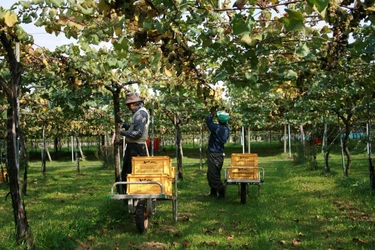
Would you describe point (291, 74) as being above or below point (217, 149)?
above

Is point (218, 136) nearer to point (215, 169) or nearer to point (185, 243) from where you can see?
point (215, 169)

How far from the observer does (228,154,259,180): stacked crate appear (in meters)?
9.05

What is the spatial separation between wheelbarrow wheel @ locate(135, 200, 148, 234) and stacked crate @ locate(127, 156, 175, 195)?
0.32 m

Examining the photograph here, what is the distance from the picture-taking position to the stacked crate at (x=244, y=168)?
9.05 metres

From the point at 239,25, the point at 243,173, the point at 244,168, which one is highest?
the point at 239,25

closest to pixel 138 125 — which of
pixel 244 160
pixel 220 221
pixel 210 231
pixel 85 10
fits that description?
pixel 210 231

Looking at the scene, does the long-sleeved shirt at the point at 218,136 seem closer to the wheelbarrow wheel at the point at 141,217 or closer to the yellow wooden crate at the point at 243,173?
the yellow wooden crate at the point at 243,173

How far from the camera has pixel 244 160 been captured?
936 centimetres

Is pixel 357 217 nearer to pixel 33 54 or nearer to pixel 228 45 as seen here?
pixel 228 45

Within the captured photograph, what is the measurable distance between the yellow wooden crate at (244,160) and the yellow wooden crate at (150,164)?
9.79 feet

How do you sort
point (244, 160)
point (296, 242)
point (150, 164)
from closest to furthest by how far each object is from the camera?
point (296, 242) < point (150, 164) < point (244, 160)

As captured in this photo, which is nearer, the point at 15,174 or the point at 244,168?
the point at 15,174

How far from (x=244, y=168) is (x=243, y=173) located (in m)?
0.18

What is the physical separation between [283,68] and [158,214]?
3979 mm
